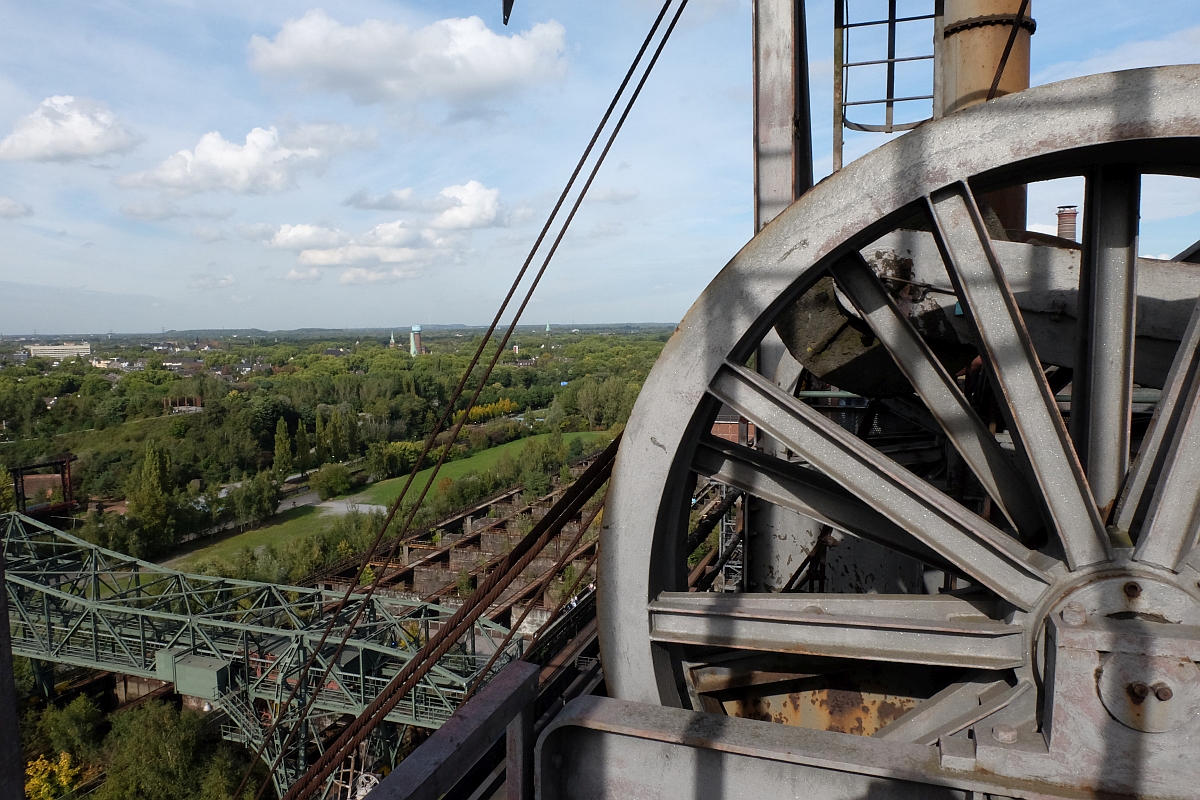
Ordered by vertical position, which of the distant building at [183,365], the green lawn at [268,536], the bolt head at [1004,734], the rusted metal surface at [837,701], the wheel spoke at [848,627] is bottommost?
the green lawn at [268,536]

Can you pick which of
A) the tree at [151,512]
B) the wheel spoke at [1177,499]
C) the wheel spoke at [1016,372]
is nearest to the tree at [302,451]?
the tree at [151,512]

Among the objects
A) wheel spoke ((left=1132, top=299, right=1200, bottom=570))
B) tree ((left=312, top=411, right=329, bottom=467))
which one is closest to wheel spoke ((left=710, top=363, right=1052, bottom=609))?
wheel spoke ((left=1132, top=299, right=1200, bottom=570))

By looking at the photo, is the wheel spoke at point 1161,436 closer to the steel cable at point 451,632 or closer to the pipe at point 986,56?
the steel cable at point 451,632

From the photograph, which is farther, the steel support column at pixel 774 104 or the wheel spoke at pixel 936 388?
the steel support column at pixel 774 104

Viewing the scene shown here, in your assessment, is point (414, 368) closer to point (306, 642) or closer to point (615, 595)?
point (306, 642)

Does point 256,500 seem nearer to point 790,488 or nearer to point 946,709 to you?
point 790,488

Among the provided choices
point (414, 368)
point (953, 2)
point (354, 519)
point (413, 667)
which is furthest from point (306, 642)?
point (414, 368)

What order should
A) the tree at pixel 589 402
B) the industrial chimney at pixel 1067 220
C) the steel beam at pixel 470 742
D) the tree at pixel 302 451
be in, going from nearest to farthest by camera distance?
1. the steel beam at pixel 470 742
2. the industrial chimney at pixel 1067 220
3. the tree at pixel 302 451
4. the tree at pixel 589 402
